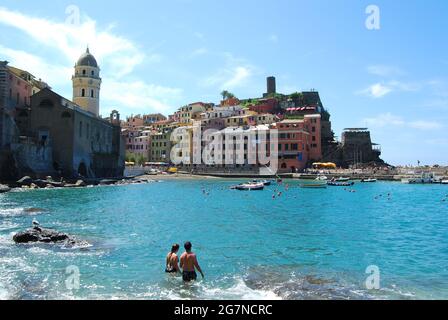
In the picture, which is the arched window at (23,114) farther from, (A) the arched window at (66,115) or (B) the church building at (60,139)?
(A) the arched window at (66,115)

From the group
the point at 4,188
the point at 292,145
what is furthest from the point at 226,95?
the point at 4,188

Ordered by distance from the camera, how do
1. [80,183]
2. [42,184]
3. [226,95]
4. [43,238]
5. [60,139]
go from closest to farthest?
[43,238]
[42,184]
[80,183]
[60,139]
[226,95]

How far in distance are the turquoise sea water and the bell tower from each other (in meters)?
64.1

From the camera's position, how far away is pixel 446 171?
102 metres

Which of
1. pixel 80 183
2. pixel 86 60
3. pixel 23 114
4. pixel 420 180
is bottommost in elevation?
pixel 80 183

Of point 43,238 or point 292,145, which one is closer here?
point 43,238

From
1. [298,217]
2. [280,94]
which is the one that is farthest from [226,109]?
[298,217]

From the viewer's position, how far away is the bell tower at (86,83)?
315 feet

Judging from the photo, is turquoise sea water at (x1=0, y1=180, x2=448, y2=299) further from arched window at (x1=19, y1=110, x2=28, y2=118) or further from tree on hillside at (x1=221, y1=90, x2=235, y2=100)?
tree on hillside at (x1=221, y1=90, x2=235, y2=100)

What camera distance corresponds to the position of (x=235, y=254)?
18812 millimetres

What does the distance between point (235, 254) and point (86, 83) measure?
288ft

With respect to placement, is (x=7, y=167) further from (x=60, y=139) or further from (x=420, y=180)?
(x=420, y=180)

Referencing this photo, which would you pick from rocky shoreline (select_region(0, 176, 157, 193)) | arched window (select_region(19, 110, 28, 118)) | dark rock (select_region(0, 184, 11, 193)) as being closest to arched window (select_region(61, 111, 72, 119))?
arched window (select_region(19, 110, 28, 118))
